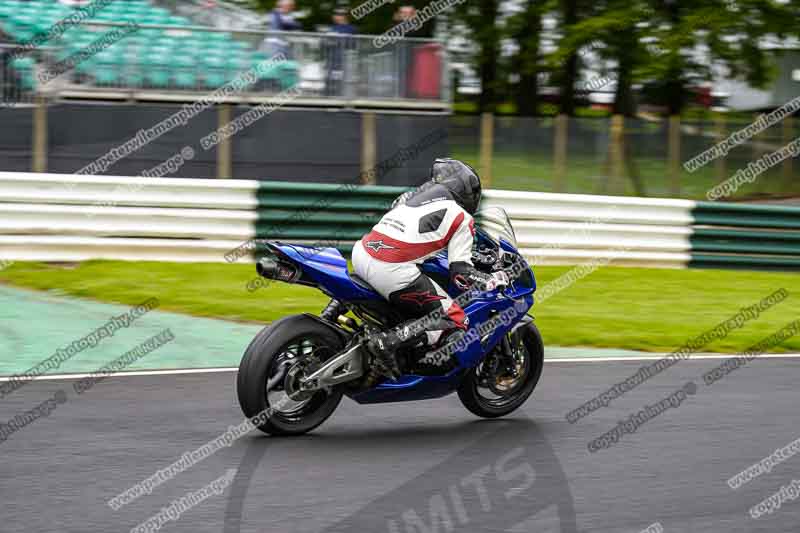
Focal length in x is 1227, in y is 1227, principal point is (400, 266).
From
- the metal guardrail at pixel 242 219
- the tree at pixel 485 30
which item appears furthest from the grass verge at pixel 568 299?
the tree at pixel 485 30

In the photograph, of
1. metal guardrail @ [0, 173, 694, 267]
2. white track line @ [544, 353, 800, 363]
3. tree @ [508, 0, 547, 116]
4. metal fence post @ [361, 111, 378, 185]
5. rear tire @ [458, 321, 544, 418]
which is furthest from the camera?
tree @ [508, 0, 547, 116]

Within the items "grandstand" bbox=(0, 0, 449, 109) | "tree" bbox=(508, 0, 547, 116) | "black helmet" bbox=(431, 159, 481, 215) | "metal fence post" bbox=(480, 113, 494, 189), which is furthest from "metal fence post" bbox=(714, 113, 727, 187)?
"black helmet" bbox=(431, 159, 481, 215)

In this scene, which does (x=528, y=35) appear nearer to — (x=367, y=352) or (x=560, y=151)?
(x=560, y=151)

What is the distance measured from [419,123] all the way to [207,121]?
2.96 meters

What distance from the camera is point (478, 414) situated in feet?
26.2

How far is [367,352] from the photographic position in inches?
285

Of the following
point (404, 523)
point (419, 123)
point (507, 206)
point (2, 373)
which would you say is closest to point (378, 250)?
point (404, 523)

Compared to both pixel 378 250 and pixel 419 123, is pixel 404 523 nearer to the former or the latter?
pixel 378 250

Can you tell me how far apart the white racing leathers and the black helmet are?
0.08 m

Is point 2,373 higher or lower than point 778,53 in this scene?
lower

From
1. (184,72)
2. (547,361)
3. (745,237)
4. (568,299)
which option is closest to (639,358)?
(547,361)

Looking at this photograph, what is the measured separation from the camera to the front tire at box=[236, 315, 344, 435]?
6.92 meters

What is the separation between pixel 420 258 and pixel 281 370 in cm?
109

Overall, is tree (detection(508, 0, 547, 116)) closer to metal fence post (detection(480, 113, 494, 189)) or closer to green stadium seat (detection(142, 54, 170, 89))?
metal fence post (detection(480, 113, 494, 189))
